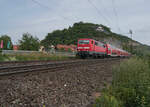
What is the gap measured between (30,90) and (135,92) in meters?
3.57

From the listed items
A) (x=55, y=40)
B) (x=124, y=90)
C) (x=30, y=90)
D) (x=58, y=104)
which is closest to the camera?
(x=58, y=104)

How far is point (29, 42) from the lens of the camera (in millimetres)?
71000

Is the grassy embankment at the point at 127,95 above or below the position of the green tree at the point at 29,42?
below

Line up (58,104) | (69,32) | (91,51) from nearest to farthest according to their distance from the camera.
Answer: (58,104) < (91,51) < (69,32)

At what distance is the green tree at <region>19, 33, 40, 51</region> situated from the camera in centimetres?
6980

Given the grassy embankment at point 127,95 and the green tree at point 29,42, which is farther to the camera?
the green tree at point 29,42

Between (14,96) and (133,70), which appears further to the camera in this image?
(133,70)

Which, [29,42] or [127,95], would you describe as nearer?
[127,95]

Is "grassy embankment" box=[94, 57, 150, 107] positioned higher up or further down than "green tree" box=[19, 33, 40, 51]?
further down

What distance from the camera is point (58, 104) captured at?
4062 millimetres

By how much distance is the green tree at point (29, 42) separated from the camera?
6980cm

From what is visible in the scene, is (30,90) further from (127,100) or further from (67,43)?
(67,43)

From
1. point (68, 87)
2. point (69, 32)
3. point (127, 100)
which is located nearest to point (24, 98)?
point (68, 87)

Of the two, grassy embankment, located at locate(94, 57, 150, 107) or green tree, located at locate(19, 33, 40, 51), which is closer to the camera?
grassy embankment, located at locate(94, 57, 150, 107)
